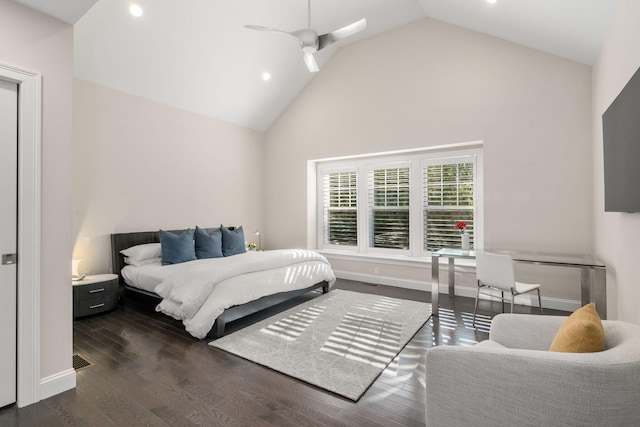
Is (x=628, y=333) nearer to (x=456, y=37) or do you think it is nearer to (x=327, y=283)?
(x=327, y=283)

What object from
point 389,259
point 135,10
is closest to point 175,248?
point 135,10

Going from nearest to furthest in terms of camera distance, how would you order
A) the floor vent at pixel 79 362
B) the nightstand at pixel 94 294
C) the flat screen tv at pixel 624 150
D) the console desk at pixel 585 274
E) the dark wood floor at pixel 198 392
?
the flat screen tv at pixel 624 150, the dark wood floor at pixel 198 392, the floor vent at pixel 79 362, the console desk at pixel 585 274, the nightstand at pixel 94 294

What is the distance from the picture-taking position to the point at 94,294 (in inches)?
148

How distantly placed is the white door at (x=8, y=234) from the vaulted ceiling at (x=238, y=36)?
208 centimetres

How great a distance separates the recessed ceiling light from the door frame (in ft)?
7.13

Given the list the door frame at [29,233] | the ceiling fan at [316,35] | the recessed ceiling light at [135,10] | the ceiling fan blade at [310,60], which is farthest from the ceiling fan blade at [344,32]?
the door frame at [29,233]

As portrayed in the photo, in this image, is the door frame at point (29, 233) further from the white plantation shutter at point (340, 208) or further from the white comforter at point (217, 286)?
the white plantation shutter at point (340, 208)

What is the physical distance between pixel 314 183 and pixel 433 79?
2.85 meters

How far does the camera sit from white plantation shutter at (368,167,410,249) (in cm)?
548

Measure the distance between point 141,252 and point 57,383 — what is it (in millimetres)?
2276

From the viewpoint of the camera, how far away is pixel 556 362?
3.97 feet

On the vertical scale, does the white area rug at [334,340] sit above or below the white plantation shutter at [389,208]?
below

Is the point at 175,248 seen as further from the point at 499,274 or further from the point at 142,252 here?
the point at 499,274

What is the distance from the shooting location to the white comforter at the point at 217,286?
3.12 m
